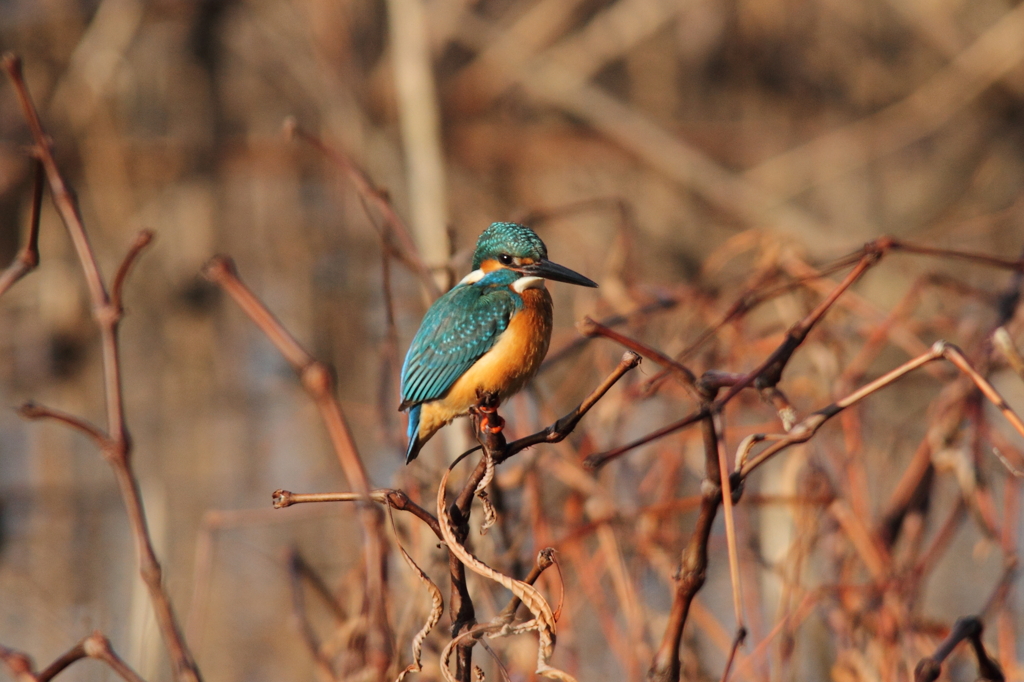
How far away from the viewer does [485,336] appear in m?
2.06

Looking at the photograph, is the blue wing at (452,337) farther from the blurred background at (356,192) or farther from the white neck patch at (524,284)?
the blurred background at (356,192)

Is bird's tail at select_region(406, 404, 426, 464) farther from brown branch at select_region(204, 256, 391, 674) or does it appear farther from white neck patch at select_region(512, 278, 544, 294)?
brown branch at select_region(204, 256, 391, 674)

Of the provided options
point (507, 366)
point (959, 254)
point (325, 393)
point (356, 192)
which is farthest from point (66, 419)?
point (356, 192)

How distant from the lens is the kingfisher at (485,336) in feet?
6.53

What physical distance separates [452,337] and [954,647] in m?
1.10

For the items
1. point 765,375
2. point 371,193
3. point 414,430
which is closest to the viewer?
point 765,375

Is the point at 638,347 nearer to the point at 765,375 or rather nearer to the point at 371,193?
the point at 765,375

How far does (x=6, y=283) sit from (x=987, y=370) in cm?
187

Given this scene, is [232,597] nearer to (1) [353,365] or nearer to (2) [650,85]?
(1) [353,365]

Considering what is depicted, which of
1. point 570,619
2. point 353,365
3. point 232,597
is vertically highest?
point 353,365

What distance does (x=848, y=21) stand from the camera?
790 cm

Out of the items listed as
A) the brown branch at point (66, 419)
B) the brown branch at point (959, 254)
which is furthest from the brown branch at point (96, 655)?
the brown branch at point (959, 254)

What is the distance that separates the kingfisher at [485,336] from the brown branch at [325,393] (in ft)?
1.60

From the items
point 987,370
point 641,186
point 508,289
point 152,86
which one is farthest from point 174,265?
point 987,370
